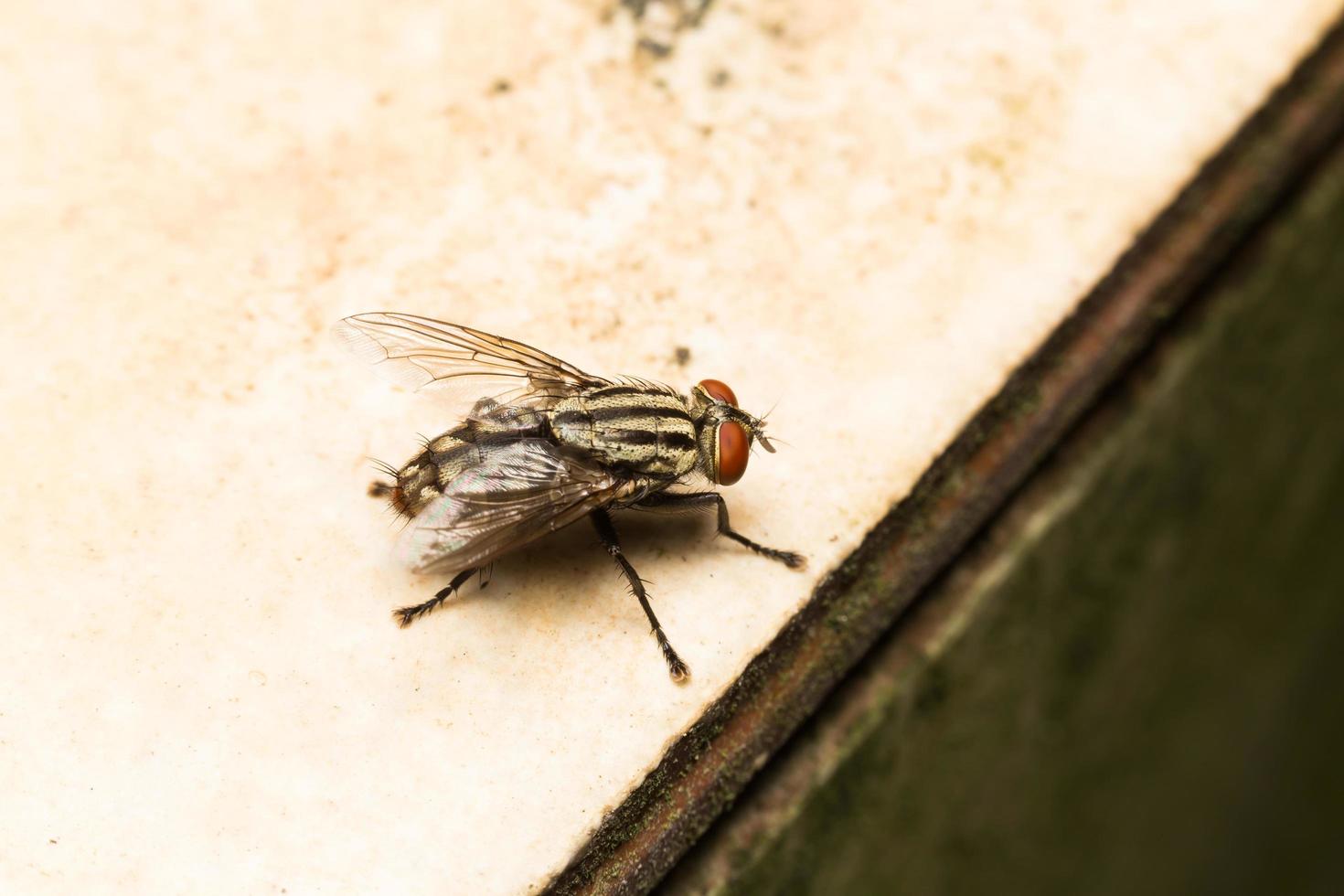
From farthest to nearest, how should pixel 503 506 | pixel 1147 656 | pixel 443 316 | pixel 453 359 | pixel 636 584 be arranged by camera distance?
pixel 1147 656 < pixel 443 316 < pixel 453 359 < pixel 636 584 < pixel 503 506

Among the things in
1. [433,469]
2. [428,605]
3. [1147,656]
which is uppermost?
[433,469]

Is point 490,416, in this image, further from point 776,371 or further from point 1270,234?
point 1270,234

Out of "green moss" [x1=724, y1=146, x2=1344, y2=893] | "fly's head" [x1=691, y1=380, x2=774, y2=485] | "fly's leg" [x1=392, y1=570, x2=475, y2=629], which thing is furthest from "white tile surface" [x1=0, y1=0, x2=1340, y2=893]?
"green moss" [x1=724, y1=146, x2=1344, y2=893]

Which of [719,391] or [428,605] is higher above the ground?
[719,391]

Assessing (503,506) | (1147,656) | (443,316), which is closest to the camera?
(503,506)

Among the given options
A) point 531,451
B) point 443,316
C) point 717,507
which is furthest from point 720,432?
point 443,316

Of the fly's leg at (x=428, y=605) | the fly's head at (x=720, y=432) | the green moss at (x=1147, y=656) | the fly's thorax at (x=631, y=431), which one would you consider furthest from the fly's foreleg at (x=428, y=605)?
the green moss at (x=1147, y=656)

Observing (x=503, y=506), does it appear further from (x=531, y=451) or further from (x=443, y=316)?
(x=443, y=316)

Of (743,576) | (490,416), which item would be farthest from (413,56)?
(743,576)
